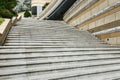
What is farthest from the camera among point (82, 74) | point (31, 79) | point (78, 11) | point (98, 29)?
point (78, 11)

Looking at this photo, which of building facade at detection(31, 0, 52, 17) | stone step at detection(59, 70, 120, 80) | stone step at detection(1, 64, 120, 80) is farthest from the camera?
building facade at detection(31, 0, 52, 17)

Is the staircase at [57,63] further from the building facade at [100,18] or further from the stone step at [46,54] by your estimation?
the building facade at [100,18]

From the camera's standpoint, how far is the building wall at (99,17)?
9679mm

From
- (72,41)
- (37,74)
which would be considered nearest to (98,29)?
(72,41)

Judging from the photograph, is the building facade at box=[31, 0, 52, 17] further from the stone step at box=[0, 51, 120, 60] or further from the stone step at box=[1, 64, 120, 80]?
the stone step at box=[1, 64, 120, 80]

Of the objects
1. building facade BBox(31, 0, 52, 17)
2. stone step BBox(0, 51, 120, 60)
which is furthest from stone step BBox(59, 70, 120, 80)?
building facade BBox(31, 0, 52, 17)

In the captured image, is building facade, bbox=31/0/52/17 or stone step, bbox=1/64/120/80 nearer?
stone step, bbox=1/64/120/80

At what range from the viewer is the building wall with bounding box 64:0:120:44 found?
31.8 ft

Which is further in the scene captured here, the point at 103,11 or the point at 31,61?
the point at 103,11

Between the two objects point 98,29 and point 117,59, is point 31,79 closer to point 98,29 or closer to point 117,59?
point 117,59

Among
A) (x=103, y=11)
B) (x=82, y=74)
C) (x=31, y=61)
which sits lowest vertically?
(x=82, y=74)

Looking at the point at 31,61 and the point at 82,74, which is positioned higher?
the point at 31,61

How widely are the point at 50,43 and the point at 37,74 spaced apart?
132 inches

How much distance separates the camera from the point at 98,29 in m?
11.4
